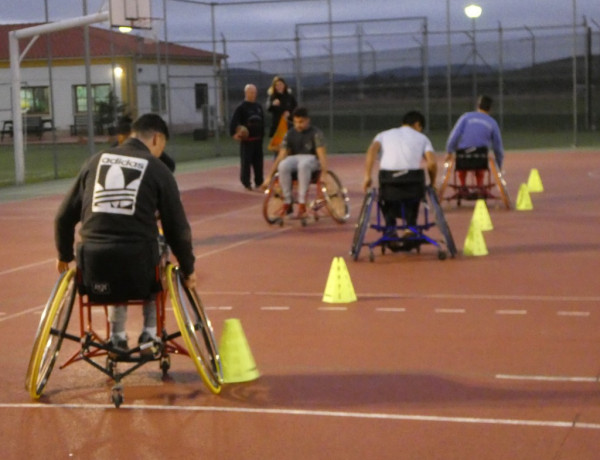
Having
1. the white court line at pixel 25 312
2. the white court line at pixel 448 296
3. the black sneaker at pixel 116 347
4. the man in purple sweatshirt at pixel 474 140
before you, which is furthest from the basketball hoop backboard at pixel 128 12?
the black sneaker at pixel 116 347

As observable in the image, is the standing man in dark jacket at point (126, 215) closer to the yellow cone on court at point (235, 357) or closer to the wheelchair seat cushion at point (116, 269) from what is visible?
the wheelchair seat cushion at point (116, 269)

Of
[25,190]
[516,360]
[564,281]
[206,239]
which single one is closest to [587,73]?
[25,190]

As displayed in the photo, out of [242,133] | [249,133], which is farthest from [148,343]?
[249,133]

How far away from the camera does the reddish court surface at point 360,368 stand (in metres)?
5.86

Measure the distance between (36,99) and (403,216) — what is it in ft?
118

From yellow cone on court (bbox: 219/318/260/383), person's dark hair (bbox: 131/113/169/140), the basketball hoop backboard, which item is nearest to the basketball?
the basketball hoop backboard

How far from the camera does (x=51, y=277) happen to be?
1169 centimetres

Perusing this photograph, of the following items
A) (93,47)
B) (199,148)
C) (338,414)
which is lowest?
(338,414)

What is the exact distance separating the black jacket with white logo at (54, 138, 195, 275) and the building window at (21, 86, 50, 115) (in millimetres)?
39904

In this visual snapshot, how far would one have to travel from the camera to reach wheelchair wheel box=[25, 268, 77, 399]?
6645 millimetres

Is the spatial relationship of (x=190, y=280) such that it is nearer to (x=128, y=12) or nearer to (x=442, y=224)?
(x=442, y=224)

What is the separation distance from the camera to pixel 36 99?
46.7m

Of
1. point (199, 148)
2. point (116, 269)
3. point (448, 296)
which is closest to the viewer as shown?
point (116, 269)

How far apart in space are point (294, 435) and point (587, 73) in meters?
32.6
